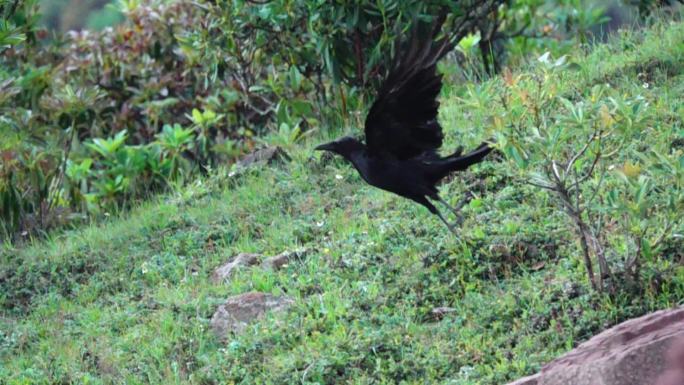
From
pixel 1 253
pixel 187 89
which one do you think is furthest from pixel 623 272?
pixel 187 89

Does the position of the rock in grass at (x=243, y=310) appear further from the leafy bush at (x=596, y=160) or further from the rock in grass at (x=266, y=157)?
the rock in grass at (x=266, y=157)

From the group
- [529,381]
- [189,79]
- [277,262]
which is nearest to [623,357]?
[529,381]

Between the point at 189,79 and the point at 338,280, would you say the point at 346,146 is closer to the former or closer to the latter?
the point at 338,280

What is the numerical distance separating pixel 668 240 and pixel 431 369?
53.4 inches

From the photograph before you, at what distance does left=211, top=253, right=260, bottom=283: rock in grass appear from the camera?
6898 millimetres

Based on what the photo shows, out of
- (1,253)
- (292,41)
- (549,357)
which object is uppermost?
(292,41)

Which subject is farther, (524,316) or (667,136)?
(667,136)

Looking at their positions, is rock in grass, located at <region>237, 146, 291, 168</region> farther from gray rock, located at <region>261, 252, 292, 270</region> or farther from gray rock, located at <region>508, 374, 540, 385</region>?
gray rock, located at <region>508, 374, 540, 385</region>

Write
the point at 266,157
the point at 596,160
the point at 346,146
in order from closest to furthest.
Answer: the point at 596,160 < the point at 346,146 < the point at 266,157

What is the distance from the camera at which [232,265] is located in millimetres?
6953

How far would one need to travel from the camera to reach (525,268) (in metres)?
5.98

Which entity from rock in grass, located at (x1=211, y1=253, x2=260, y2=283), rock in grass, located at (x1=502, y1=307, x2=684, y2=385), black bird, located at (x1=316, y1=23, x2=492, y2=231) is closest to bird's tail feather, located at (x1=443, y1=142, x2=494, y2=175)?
black bird, located at (x1=316, y1=23, x2=492, y2=231)

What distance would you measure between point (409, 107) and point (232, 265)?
161cm

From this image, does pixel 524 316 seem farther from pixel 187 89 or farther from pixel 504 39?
pixel 187 89
